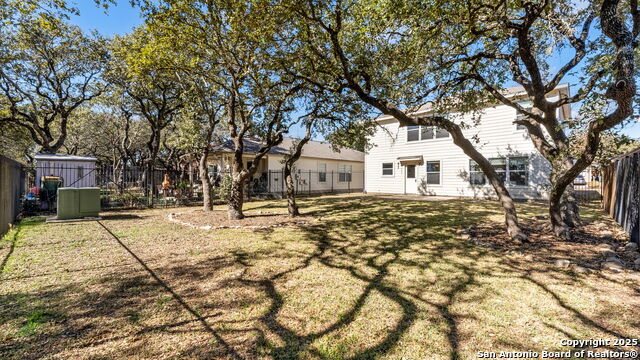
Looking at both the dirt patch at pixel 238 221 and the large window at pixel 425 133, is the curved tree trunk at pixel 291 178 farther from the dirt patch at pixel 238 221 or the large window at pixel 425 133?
the large window at pixel 425 133

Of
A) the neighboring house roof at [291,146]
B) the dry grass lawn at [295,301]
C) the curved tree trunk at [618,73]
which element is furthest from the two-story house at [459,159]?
the dry grass lawn at [295,301]

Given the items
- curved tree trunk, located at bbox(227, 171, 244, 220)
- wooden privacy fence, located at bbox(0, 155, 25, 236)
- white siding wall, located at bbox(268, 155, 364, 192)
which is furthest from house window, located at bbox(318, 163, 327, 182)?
wooden privacy fence, located at bbox(0, 155, 25, 236)

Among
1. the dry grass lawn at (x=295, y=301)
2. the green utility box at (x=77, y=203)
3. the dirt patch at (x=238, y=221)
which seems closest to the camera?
the dry grass lawn at (x=295, y=301)

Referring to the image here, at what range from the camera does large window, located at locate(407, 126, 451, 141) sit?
55.4ft

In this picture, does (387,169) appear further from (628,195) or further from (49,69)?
(49,69)

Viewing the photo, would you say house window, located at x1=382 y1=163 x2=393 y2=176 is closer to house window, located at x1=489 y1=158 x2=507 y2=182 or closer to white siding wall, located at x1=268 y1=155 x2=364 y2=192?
white siding wall, located at x1=268 y1=155 x2=364 y2=192

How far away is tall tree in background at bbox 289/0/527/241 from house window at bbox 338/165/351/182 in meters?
16.9

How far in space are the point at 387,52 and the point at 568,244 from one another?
5.89 meters

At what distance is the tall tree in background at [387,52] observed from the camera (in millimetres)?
5789

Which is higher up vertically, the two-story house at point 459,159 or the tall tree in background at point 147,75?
the tall tree in background at point 147,75

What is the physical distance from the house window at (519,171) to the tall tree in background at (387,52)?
9.55m

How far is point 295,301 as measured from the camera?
3.42 meters

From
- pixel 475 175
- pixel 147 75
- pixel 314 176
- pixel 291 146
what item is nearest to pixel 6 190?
pixel 147 75

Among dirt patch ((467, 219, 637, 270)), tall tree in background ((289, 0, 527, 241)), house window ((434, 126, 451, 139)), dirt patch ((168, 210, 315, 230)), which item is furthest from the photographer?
house window ((434, 126, 451, 139))
